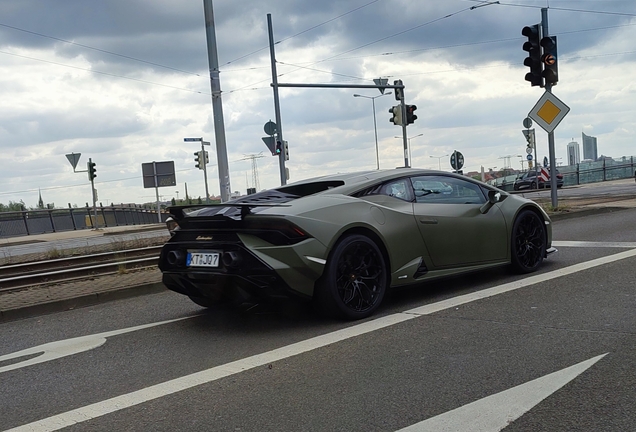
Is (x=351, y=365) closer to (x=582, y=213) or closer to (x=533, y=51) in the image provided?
(x=582, y=213)

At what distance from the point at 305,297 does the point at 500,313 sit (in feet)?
5.22

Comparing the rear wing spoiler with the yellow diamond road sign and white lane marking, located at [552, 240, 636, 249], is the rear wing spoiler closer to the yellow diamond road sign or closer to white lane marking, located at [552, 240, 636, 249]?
white lane marking, located at [552, 240, 636, 249]

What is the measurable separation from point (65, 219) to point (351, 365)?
30716 mm

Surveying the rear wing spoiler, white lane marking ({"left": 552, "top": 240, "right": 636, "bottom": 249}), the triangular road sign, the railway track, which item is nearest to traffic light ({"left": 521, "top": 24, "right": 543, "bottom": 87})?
white lane marking ({"left": 552, "top": 240, "right": 636, "bottom": 249})

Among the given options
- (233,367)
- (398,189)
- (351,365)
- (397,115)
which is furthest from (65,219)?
(351,365)

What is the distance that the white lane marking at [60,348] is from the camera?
16.3 ft

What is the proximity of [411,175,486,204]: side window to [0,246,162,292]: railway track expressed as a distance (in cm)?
541

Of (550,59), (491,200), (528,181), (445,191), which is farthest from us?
(528,181)

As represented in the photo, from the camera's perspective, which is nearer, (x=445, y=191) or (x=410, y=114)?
(x=445, y=191)

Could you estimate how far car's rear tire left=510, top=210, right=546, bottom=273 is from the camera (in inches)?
276

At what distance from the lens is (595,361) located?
13.0 feet

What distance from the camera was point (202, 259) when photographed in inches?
217

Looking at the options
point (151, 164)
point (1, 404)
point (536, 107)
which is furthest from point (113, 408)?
point (151, 164)

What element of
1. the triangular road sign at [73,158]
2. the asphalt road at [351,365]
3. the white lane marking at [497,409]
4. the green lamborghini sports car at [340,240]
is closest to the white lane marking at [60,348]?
the asphalt road at [351,365]
